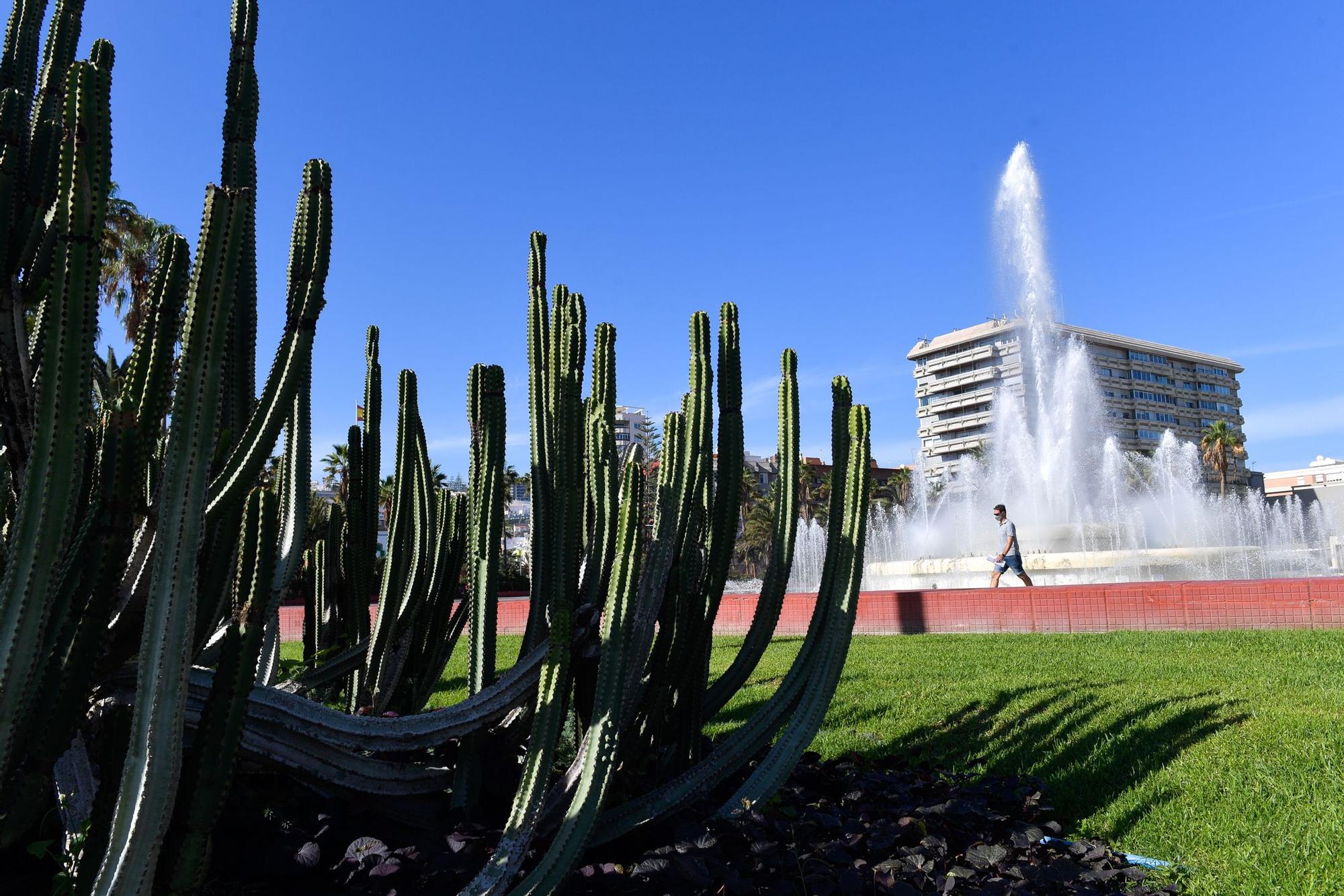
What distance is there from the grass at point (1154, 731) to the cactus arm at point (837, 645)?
111 centimetres

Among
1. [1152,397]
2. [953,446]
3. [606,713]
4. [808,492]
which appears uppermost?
[1152,397]

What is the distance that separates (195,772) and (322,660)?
8.88ft

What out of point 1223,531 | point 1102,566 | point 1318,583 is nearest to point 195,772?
point 1318,583

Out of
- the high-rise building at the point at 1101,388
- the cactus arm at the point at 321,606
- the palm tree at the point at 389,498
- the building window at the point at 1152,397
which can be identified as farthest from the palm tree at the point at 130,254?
the building window at the point at 1152,397

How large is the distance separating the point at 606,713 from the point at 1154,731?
3.11 m

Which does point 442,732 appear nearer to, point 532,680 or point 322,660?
point 532,680

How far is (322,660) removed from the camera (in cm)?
474

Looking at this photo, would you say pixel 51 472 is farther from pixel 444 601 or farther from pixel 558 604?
pixel 444 601

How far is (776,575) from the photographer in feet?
13.1

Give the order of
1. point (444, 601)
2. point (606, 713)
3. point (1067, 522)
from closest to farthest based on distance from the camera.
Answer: point (606, 713), point (444, 601), point (1067, 522)

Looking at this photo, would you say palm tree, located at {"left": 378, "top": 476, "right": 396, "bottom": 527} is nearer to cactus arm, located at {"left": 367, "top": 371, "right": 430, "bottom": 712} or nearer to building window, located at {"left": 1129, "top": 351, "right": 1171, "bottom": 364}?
cactus arm, located at {"left": 367, "top": 371, "right": 430, "bottom": 712}

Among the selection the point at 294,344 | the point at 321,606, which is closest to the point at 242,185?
the point at 294,344

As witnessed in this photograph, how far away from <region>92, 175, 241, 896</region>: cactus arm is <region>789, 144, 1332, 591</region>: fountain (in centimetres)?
1210

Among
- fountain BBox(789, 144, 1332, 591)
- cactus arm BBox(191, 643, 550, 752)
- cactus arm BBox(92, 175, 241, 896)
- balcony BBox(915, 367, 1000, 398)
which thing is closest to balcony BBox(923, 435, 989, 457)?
balcony BBox(915, 367, 1000, 398)
